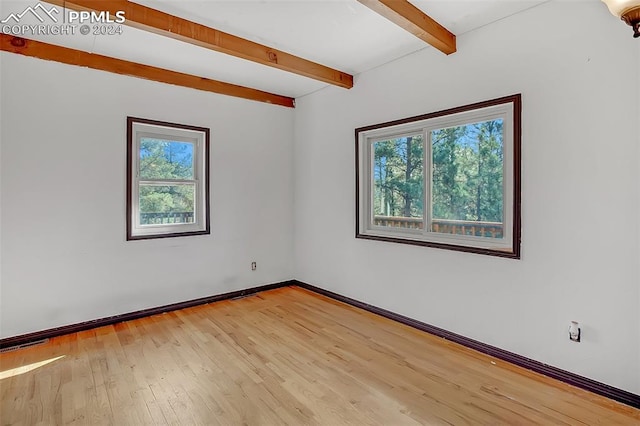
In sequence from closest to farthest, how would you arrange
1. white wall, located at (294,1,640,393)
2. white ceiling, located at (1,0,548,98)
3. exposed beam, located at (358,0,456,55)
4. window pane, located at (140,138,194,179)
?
1. white wall, located at (294,1,640,393)
2. exposed beam, located at (358,0,456,55)
3. white ceiling, located at (1,0,548,98)
4. window pane, located at (140,138,194,179)

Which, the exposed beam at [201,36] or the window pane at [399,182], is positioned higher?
the exposed beam at [201,36]

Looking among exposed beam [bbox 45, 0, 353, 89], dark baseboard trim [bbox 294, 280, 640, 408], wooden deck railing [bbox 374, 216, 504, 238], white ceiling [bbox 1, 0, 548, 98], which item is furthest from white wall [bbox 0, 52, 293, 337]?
dark baseboard trim [bbox 294, 280, 640, 408]

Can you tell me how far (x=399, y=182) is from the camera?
3.53 meters

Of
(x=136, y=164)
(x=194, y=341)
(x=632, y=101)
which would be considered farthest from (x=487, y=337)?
(x=136, y=164)

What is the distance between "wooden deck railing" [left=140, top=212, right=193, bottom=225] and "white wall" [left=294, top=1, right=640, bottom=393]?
2489 mm

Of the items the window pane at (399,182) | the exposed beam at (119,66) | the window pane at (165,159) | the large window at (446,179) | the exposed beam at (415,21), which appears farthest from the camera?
the window pane at (165,159)

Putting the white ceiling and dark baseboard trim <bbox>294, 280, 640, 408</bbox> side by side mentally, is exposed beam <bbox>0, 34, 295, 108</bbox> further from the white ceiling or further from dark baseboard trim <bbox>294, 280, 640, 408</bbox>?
dark baseboard trim <bbox>294, 280, 640, 408</bbox>

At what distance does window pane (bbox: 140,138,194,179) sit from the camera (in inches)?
140

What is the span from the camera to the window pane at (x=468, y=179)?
2717 mm

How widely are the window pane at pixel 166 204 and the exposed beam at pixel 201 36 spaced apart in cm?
Answer: 167

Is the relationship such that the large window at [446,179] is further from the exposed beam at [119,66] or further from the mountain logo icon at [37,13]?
the mountain logo icon at [37,13]

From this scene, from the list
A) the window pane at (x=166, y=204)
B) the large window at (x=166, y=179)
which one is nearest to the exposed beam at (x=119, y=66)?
the large window at (x=166, y=179)

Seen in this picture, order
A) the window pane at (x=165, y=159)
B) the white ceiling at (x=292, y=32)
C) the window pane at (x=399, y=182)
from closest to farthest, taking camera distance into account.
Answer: the white ceiling at (x=292, y=32) < the window pane at (x=399, y=182) < the window pane at (x=165, y=159)

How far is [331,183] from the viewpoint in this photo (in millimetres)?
4141
